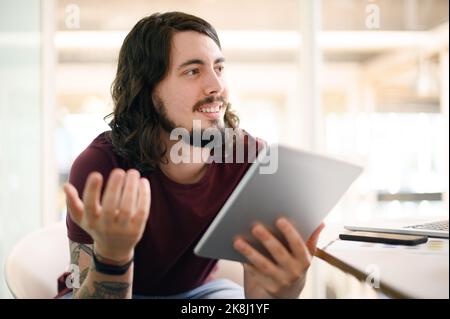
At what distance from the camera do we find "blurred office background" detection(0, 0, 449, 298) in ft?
6.51

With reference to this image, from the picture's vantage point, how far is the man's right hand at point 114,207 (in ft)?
2.04

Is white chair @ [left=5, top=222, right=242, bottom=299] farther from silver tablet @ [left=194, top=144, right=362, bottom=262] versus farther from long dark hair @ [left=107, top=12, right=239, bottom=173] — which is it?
silver tablet @ [left=194, top=144, right=362, bottom=262]

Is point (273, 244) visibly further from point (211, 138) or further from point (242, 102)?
point (242, 102)

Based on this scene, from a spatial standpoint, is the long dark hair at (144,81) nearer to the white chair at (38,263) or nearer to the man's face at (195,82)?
the man's face at (195,82)

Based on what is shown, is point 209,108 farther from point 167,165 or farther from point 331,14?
point 331,14

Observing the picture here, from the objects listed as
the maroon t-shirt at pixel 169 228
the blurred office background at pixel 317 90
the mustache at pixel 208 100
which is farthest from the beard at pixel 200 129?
the blurred office background at pixel 317 90

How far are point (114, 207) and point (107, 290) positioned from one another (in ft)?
0.63

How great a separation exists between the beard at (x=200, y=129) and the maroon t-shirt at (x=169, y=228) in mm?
104

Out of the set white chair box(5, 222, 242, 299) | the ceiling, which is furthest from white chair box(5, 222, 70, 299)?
the ceiling

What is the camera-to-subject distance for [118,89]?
3.87 feet

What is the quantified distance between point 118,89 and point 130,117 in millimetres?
85

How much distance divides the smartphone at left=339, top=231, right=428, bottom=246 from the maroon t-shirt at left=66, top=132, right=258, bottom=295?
29cm

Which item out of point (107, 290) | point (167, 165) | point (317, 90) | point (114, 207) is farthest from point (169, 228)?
point (317, 90)

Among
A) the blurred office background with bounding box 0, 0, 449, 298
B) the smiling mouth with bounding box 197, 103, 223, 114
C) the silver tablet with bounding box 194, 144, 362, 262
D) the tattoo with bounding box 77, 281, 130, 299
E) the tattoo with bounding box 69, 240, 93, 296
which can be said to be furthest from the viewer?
the blurred office background with bounding box 0, 0, 449, 298
